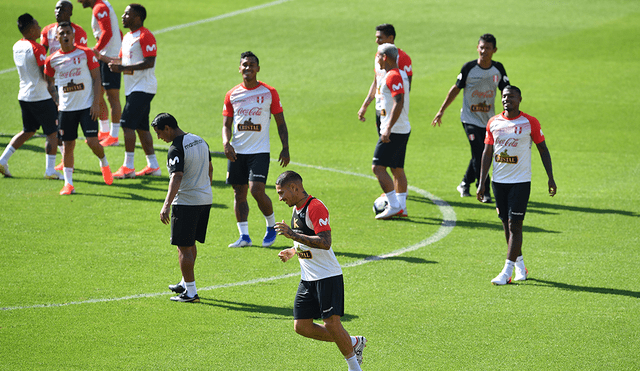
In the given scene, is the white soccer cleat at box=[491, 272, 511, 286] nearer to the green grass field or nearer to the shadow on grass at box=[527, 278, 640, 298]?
the green grass field

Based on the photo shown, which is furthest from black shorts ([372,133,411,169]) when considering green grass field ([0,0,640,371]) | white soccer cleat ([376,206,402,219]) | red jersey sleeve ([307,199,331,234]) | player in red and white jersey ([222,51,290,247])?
red jersey sleeve ([307,199,331,234])

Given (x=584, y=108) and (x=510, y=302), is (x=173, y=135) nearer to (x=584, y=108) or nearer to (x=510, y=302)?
(x=510, y=302)

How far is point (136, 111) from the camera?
1381cm

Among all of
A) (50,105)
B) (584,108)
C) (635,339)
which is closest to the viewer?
(635,339)

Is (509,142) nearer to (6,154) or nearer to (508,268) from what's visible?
(508,268)

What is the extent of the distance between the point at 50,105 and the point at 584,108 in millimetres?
13842

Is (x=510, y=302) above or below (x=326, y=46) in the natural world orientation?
below

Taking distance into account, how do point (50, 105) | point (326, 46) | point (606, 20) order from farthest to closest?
point (606, 20) < point (326, 46) < point (50, 105)

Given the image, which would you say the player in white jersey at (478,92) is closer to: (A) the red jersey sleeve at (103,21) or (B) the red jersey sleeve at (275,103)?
(B) the red jersey sleeve at (275,103)

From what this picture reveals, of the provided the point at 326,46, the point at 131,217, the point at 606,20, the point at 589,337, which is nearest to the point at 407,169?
the point at 131,217

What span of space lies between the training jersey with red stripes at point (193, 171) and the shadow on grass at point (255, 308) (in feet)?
3.67

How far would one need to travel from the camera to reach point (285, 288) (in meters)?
9.17

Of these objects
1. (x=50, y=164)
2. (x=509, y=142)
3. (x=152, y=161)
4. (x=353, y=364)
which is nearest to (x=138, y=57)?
(x=152, y=161)

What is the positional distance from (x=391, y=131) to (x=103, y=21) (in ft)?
22.5
